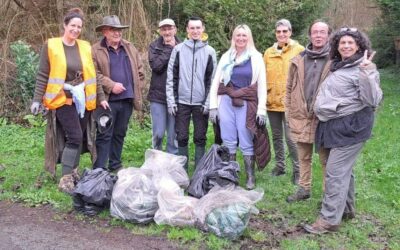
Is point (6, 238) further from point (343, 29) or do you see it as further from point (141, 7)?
point (141, 7)

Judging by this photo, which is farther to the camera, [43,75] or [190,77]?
[190,77]

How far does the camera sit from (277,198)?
5820mm

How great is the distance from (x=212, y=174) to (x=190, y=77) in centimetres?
130

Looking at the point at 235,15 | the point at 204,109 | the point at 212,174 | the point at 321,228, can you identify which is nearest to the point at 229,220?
the point at 212,174

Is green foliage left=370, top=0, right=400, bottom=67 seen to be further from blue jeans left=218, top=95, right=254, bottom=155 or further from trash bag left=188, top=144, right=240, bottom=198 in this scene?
trash bag left=188, top=144, right=240, bottom=198

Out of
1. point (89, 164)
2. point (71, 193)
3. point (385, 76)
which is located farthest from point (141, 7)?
point (385, 76)

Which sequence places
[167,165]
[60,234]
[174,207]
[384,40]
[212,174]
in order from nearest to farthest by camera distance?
[60,234] → [174,207] → [212,174] → [167,165] → [384,40]

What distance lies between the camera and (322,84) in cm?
485

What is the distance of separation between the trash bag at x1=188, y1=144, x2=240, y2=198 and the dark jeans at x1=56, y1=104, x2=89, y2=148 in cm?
141

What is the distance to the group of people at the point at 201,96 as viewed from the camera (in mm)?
5137

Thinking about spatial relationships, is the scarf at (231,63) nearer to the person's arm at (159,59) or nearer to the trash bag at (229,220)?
the person's arm at (159,59)

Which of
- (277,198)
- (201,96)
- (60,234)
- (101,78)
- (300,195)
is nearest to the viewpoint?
(60,234)

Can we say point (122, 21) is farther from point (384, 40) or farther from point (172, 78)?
point (384, 40)

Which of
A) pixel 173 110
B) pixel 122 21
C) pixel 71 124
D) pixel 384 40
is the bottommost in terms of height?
pixel 71 124
